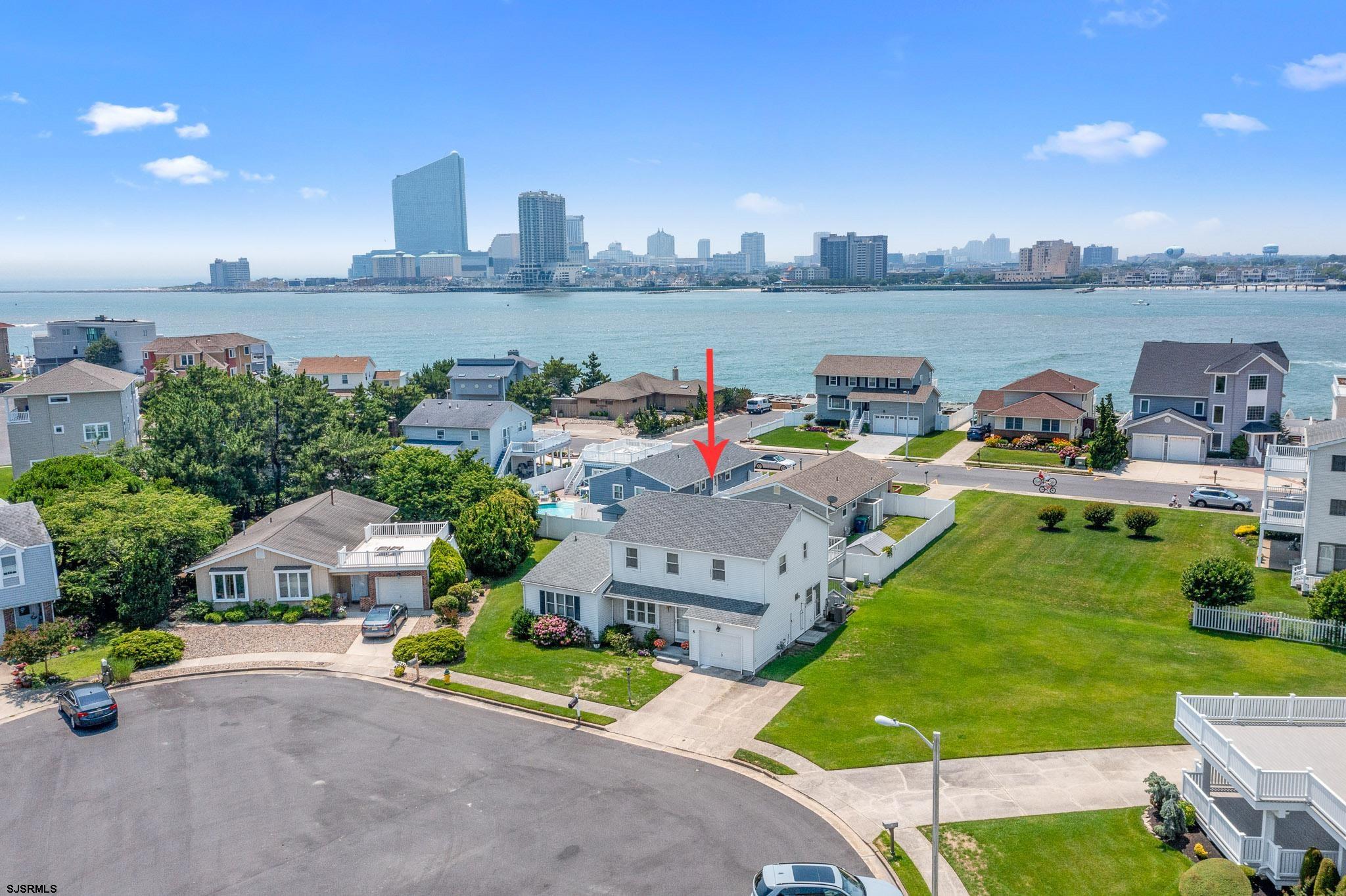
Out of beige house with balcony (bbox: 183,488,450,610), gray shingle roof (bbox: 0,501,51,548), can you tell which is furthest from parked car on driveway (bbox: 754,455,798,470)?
gray shingle roof (bbox: 0,501,51,548)

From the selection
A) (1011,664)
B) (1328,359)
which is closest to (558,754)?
(1011,664)

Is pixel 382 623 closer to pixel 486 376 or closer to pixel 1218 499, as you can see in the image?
pixel 1218 499

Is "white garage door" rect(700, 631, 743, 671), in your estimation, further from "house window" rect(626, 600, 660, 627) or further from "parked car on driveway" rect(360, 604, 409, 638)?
"parked car on driveway" rect(360, 604, 409, 638)

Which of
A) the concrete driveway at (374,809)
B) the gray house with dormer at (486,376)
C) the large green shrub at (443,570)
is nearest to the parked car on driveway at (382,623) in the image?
the large green shrub at (443,570)

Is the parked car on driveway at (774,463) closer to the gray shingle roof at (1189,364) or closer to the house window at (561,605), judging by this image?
the gray shingle roof at (1189,364)

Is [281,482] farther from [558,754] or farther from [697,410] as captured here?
[697,410]

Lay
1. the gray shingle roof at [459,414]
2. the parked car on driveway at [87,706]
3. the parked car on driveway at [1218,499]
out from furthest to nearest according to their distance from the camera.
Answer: the gray shingle roof at [459,414] → the parked car on driveway at [1218,499] → the parked car on driveway at [87,706]
